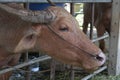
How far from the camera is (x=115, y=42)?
5723 mm

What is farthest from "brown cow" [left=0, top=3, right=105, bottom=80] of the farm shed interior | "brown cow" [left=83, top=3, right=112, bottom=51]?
"brown cow" [left=83, top=3, right=112, bottom=51]

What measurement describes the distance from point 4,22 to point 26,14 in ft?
1.44

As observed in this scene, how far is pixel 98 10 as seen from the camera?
6.77m

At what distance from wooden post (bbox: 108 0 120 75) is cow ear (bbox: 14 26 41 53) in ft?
8.17

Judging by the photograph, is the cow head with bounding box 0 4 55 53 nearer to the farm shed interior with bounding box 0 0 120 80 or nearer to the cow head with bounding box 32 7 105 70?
the cow head with bounding box 32 7 105 70

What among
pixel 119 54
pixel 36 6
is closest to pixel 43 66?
pixel 119 54

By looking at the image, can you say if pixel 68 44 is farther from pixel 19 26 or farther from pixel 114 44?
pixel 114 44

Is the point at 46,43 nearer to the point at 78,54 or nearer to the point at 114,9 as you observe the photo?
the point at 78,54

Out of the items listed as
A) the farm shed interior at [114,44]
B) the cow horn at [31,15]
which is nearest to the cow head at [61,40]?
the cow horn at [31,15]

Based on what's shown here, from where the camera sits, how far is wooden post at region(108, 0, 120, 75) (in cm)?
558

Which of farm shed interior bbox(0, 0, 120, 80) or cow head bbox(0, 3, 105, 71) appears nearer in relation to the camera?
cow head bbox(0, 3, 105, 71)

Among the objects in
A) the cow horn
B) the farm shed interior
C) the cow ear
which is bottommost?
the farm shed interior

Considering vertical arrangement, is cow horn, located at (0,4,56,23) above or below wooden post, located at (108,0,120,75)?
above

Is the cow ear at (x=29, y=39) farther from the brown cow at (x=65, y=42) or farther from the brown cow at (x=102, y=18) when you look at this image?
the brown cow at (x=102, y=18)
